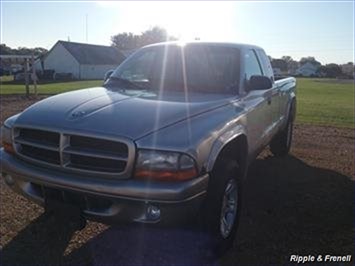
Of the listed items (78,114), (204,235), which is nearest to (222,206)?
(204,235)

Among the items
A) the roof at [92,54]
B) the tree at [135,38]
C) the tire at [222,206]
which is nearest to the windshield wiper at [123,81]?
the tire at [222,206]

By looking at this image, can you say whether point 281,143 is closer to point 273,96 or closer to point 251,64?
point 273,96

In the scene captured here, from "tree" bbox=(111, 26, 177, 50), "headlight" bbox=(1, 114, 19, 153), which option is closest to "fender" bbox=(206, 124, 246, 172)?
"headlight" bbox=(1, 114, 19, 153)

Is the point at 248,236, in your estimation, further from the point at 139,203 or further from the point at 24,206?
the point at 24,206

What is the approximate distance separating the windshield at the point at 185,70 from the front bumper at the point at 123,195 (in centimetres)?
156

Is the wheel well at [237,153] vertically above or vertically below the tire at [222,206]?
above

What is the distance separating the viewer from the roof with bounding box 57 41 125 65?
63.8 metres

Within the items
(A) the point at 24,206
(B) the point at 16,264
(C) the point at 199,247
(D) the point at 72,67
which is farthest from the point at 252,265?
(D) the point at 72,67

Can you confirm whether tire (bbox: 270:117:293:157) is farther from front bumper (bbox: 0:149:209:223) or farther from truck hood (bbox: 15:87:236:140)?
front bumper (bbox: 0:149:209:223)

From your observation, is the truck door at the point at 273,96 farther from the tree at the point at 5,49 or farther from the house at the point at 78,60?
the tree at the point at 5,49

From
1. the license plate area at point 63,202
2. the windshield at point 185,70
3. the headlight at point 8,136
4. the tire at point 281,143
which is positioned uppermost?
the windshield at point 185,70

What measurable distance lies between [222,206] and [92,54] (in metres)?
64.9

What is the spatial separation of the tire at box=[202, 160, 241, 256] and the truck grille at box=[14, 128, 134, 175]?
0.79 meters

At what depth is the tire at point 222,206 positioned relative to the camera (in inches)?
144
